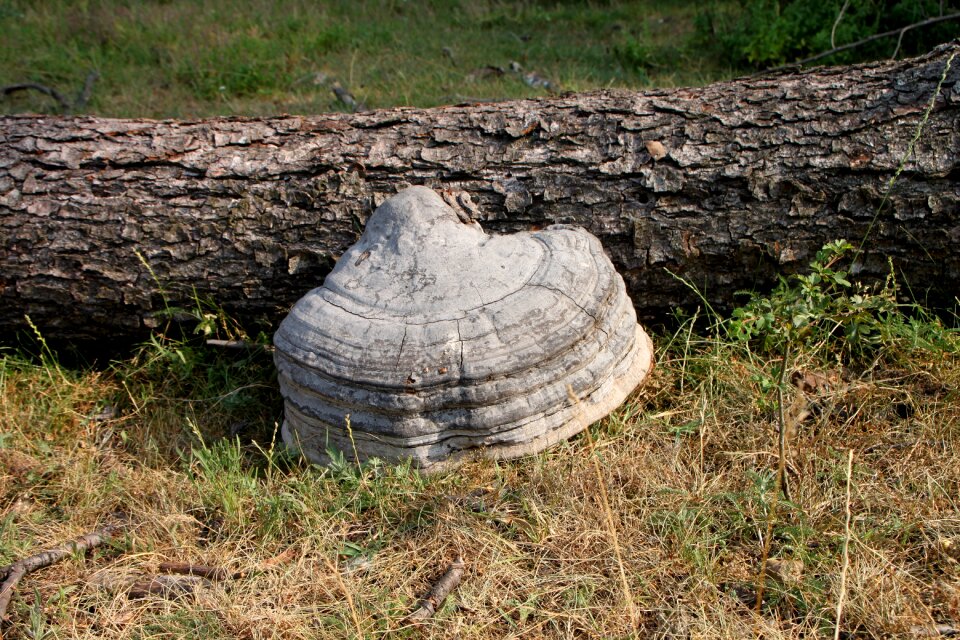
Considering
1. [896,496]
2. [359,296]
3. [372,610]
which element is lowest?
[372,610]

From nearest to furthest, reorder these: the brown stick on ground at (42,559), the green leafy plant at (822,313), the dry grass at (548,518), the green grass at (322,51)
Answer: the dry grass at (548,518) < the brown stick on ground at (42,559) < the green leafy plant at (822,313) < the green grass at (322,51)

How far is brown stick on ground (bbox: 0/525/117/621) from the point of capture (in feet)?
7.80

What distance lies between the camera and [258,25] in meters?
6.94

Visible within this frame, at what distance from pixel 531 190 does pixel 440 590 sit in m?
1.67

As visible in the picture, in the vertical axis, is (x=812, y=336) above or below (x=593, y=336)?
below

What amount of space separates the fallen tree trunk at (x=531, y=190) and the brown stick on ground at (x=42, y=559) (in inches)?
43.1

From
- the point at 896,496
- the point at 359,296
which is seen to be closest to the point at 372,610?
the point at 359,296

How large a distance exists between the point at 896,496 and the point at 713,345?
0.96 metres

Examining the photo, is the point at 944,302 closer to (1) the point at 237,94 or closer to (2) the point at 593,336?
(2) the point at 593,336

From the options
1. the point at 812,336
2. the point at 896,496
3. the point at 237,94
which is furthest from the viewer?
the point at 237,94

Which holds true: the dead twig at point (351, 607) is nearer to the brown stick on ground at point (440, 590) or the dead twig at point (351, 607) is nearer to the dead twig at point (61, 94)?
the brown stick on ground at point (440, 590)

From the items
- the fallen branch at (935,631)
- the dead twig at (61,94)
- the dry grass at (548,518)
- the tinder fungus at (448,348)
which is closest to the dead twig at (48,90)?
the dead twig at (61,94)

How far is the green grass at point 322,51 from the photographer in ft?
19.4

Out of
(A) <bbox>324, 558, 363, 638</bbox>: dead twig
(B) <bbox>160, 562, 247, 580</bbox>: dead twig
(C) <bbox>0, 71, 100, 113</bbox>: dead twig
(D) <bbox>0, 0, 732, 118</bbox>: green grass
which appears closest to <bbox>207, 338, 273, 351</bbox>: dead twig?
(B) <bbox>160, 562, 247, 580</bbox>: dead twig
